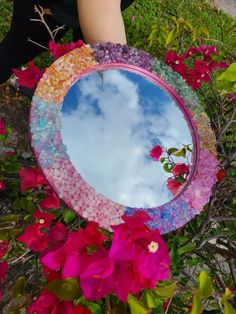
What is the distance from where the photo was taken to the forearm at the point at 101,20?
1.04m

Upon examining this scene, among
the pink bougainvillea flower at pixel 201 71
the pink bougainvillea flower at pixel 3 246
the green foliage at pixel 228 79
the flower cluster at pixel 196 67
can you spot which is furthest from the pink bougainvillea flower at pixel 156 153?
the pink bougainvillea flower at pixel 201 71

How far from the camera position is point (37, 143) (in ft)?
3.07

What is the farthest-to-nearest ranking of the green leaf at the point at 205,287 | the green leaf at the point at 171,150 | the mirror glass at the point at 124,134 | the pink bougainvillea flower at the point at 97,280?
the green leaf at the point at 171,150, the mirror glass at the point at 124,134, the green leaf at the point at 205,287, the pink bougainvillea flower at the point at 97,280

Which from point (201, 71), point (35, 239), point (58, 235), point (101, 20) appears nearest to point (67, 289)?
point (58, 235)

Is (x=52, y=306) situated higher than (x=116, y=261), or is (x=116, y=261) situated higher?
(x=116, y=261)

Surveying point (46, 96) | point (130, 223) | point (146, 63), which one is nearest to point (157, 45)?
point (146, 63)

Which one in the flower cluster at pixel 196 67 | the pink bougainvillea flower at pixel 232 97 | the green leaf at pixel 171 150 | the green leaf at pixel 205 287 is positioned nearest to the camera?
the green leaf at pixel 205 287

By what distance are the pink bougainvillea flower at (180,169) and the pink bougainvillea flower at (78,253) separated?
36cm

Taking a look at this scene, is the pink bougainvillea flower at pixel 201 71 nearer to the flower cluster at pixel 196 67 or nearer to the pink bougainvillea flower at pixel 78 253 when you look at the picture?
the flower cluster at pixel 196 67

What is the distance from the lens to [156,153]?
1.09m

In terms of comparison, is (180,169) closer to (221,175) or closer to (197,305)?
(221,175)

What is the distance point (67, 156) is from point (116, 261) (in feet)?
0.95

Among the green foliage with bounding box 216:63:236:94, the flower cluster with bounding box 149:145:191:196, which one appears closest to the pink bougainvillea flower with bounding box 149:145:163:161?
the flower cluster with bounding box 149:145:191:196

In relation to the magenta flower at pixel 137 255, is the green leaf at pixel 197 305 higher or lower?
lower
